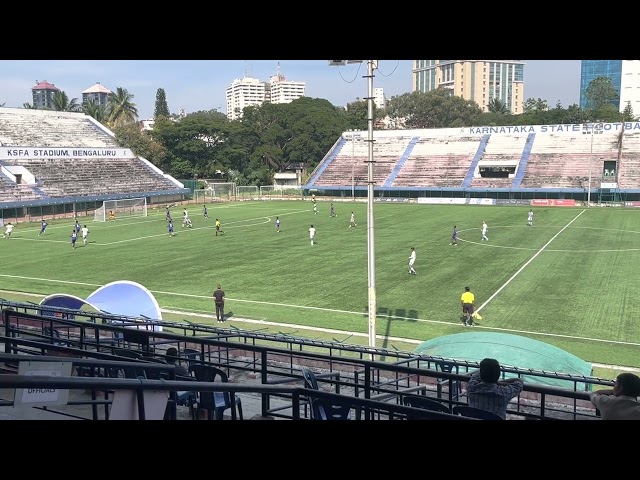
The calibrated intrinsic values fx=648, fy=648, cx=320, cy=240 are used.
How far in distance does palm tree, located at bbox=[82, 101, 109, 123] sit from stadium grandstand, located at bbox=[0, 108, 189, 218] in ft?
57.8

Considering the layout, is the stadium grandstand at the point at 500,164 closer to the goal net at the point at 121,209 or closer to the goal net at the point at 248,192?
the goal net at the point at 248,192

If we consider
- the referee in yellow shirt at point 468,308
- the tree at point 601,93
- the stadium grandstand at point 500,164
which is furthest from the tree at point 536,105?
the referee in yellow shirt at point 468,308

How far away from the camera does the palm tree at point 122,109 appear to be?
99.9 metres

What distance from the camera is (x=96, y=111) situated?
9488 centimetres

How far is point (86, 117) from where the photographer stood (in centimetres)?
7844

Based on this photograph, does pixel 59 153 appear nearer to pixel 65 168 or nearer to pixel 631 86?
pixel 65 168

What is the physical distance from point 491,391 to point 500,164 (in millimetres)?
71887

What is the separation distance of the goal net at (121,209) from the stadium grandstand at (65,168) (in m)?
3.32

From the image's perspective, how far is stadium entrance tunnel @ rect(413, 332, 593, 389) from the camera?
12070 mm

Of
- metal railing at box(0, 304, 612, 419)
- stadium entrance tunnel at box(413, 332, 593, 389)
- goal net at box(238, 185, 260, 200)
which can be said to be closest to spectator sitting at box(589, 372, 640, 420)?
metal railing at box(0, 304, 612, 419)
